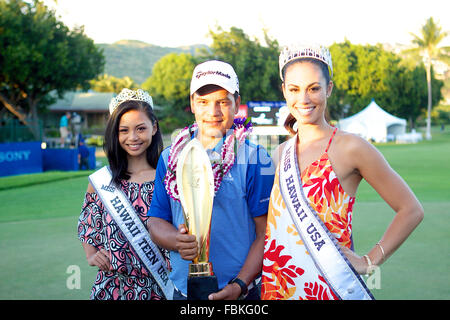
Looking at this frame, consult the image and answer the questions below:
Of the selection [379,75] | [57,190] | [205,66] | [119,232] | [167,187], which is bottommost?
[57,190]

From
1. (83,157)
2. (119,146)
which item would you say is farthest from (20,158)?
(119,146)

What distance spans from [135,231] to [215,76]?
1027 mm

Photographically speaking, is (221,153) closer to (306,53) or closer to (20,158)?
(306,53)

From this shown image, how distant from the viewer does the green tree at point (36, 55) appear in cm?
2469

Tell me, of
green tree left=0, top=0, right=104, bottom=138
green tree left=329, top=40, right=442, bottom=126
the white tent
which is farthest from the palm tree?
green tree left=0, top=0, right=104, bottom=138

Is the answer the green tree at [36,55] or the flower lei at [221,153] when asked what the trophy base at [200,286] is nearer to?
the flower lei at [221,153]

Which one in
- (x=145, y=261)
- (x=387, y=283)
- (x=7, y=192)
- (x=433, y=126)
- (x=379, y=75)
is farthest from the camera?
(x=433, y=126)

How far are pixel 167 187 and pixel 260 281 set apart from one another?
2.04 ft

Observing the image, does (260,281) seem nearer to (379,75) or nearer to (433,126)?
(379,75)

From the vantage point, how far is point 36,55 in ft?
81.8

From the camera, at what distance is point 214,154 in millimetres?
2244

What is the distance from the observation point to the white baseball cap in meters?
2.22

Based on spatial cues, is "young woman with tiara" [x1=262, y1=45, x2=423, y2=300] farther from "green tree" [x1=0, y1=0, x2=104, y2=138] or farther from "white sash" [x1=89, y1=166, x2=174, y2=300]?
"green tree" [x1=0, y1=0, x2=104, y2=138]
